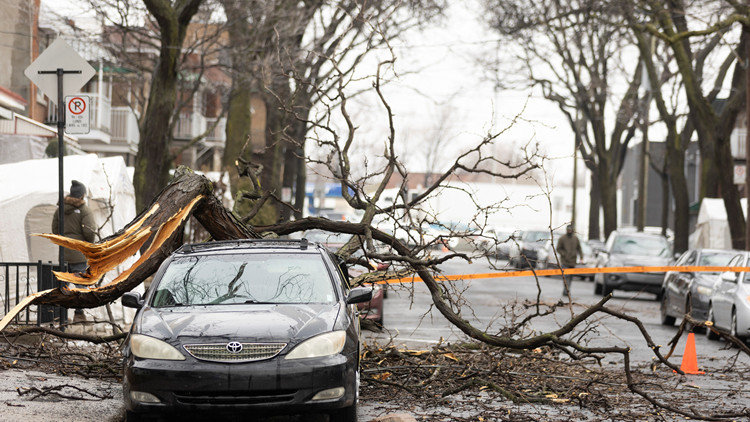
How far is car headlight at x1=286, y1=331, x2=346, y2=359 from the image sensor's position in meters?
7.33

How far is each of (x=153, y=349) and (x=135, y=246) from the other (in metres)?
2.58

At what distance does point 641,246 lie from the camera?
2814cm

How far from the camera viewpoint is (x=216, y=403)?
23.6 feet

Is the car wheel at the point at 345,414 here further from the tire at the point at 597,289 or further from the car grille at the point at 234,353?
the tire at the point at 597,289

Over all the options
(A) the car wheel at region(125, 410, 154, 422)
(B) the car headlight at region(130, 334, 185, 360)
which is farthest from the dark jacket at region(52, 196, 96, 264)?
(A) the car wheel at region(125, 410, 154, 422)

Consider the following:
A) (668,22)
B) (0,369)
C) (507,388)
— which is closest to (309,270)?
(507,388)

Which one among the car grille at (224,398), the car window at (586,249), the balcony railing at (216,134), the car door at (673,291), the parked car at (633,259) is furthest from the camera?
the balcony railing at (216,134)

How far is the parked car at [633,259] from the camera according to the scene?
83.9 feet

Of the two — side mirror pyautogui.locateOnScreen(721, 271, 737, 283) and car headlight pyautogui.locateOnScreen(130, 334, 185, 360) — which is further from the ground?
side mirror pyautogui.locateOnScreen(721, 271, 737, 283)

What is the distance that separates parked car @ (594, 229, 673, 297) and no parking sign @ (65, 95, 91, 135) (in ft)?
49.6

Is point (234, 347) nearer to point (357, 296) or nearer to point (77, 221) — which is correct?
point (357, 296)

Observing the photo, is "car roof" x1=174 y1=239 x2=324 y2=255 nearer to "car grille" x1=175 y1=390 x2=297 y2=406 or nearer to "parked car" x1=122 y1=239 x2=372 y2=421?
"parked car" x1=122 y1=239 x2=372 y2=421

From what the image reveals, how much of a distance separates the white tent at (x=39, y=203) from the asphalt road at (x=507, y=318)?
174 inches

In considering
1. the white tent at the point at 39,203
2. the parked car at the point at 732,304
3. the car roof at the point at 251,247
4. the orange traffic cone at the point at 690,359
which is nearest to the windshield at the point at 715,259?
the parked car at the point at 732,304
